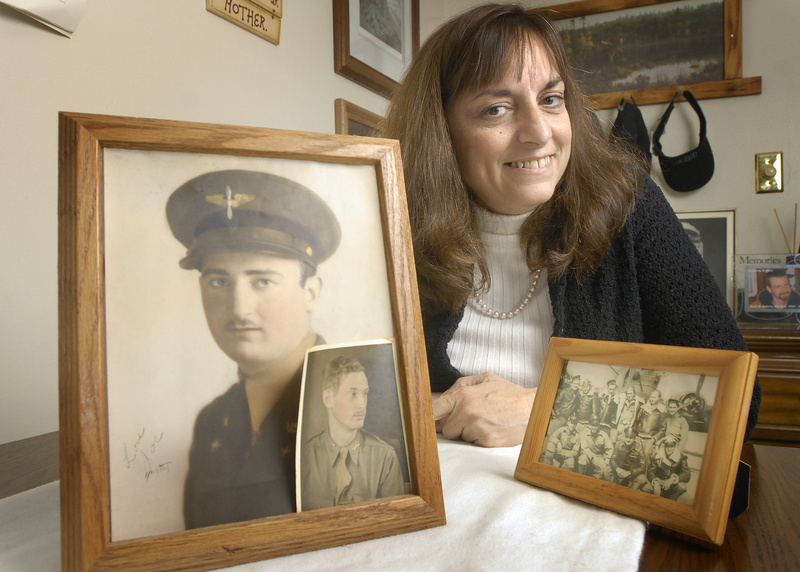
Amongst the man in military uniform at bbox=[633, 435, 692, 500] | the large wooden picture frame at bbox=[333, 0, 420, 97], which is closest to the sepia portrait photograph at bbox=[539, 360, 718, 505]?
the man in military uniform at bbox=[633, 435, 692, 500]

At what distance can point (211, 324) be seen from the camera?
38 cm

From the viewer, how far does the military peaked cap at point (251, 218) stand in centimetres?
38

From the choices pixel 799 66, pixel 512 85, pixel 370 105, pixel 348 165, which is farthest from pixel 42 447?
pixel 799 66

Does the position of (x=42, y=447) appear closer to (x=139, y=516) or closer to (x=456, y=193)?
(x=139, y=516)

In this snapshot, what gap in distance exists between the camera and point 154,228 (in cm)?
37

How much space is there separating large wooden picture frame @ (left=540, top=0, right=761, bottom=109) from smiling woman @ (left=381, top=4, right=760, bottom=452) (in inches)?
53.9

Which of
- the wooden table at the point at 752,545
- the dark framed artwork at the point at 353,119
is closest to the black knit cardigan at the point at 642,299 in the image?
the wooden table at the point at 752,545

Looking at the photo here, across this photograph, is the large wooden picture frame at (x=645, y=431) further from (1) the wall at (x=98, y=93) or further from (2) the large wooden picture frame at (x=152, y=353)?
(1) the wall at (x=98, y=93)

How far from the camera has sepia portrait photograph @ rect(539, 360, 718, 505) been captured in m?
0.39

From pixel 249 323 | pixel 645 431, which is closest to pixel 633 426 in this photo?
pixel 645 431

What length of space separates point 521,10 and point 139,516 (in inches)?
36.7

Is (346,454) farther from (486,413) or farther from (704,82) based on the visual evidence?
(704,82)

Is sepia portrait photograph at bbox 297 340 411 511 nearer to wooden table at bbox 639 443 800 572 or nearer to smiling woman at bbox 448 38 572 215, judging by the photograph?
wooden table at bbox 639 443 800 572

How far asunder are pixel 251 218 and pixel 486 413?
1.24ft
